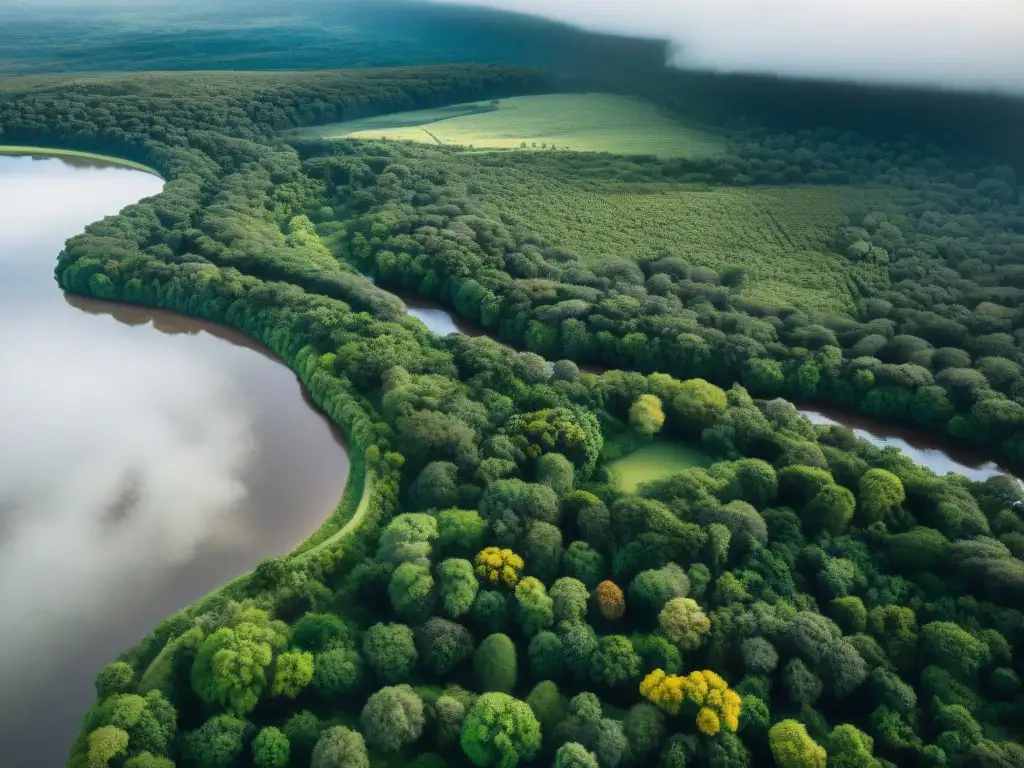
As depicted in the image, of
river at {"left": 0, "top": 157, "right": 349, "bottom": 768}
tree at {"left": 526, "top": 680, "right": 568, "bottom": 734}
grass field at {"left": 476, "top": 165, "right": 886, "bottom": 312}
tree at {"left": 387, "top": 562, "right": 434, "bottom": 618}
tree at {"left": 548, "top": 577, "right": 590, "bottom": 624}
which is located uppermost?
grass field at {"left": 476, "top": 165, "right": 886, "bottom": 312}

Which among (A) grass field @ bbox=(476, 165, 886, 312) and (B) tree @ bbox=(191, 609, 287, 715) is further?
(A) grass field @ bbox=(476, 165, 886, 312)

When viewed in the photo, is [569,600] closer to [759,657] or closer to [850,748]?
[759,657]

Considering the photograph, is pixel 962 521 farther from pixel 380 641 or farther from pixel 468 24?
pixel 468 24

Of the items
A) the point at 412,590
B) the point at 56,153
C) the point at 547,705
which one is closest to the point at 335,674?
the point at 412,590

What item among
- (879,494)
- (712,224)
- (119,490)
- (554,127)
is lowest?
(119,490)

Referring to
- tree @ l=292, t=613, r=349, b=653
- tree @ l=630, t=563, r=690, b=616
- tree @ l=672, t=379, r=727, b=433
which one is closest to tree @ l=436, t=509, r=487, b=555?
tree @ l=292, t=613, r=349, b=653

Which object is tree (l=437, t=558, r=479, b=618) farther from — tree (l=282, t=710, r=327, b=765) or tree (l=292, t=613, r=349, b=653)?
tree (l=282, t=710, r=327, b=765)
